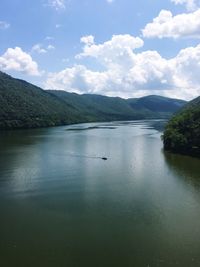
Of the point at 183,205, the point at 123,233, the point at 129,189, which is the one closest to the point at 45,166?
the point at 129,189

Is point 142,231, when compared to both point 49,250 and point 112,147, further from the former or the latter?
point 112,147

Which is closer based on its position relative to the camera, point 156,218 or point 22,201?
point 156,218

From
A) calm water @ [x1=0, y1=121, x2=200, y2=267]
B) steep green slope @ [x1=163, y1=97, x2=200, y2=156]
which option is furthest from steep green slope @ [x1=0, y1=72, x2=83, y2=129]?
calm water @ [x1=0, y1=121, x2=200, y2=267]

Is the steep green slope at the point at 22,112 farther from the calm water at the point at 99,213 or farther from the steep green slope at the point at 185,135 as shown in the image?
the calm water at the point at 99,213

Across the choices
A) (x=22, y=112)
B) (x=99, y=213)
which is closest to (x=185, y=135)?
(x=99, y=213)

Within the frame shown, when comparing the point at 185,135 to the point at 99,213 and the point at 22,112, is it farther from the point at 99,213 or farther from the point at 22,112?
the point at 22,112

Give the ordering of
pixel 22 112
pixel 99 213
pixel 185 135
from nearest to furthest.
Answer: pixel 99 213, pixel 185 135, pixel 22 112
